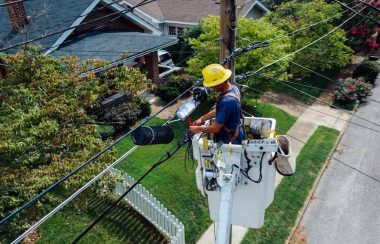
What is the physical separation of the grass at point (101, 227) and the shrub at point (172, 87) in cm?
824

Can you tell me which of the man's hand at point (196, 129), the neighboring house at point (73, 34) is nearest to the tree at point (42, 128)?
the man's hand at point (196, 129)

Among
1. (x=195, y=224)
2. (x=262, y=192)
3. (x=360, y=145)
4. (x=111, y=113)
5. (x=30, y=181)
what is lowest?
(x=360, y=145)

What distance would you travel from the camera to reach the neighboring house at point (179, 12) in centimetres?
2714

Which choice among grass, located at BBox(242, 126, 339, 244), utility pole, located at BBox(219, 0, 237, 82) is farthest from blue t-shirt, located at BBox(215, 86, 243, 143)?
grass, located at BBox(242, 126, 339, 244)

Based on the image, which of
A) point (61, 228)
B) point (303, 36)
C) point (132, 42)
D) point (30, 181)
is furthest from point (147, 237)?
point (303, 36)

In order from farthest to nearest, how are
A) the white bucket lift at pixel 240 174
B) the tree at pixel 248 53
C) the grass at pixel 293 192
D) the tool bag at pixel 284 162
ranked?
the tree at pixel 248 53, the grass at pixel 293 192, the tool bag at pixel 284 162, the white bucket lift at pixel 240 174

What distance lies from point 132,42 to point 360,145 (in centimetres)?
1155

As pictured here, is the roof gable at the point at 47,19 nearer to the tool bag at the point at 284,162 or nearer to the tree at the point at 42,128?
the tree at the point at 42,128

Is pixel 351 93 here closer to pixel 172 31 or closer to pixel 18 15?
pixel 172 31

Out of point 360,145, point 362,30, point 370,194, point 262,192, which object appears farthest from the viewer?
point 362,30

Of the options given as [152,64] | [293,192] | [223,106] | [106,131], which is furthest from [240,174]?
[152,64]

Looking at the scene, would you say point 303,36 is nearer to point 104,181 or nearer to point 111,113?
point 111,113

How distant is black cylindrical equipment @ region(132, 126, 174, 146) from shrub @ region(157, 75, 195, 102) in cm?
1387

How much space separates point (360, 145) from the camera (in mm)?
16781
